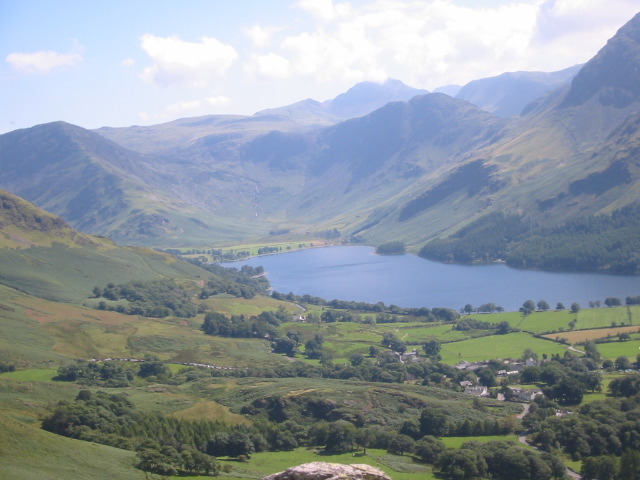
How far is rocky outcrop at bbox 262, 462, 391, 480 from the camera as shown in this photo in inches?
1508

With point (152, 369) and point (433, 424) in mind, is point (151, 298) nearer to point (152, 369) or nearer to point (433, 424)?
point (152, 369)

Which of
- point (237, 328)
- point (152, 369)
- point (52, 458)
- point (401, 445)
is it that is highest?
point (237, 328)

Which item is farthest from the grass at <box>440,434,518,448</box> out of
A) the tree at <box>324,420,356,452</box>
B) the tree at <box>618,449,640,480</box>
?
the tree at <box>618,449,640,480</box>

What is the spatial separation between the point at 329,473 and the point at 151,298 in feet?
458

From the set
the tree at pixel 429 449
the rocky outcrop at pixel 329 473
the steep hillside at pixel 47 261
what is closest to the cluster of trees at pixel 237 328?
the steep hillside at pixel 47 261

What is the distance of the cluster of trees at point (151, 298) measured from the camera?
159 m

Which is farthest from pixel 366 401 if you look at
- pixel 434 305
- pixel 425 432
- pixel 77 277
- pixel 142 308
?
pixel 77 277

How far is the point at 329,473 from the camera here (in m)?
38.6

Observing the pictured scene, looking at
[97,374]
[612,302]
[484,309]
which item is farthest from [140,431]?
[612,302]

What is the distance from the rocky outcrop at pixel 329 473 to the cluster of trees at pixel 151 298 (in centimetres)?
12433

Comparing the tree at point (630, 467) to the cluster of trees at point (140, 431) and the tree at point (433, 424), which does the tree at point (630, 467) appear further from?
the cluster of trees at point (140, 431)

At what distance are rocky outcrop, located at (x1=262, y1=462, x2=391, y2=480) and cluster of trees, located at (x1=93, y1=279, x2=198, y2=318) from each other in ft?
408

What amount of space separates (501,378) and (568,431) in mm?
39612

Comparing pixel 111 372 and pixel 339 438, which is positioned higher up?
pixel 111 372
